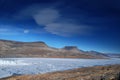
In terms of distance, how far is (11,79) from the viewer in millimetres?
30828

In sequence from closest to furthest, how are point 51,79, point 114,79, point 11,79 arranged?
1. point 114,79
2. point 51,79
3. point 11,79

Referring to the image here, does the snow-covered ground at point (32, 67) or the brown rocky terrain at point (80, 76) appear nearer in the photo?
the brown rocky terrain at point (80, 76)

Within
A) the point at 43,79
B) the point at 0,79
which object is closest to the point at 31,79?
→ the point at 43,79

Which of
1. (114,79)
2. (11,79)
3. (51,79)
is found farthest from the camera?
(11,79)

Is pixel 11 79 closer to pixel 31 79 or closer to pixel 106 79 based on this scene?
pixel 31 79

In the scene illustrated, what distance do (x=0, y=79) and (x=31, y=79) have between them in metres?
5.80

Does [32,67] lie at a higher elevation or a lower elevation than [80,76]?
higher

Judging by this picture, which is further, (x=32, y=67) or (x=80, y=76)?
(x=32, y=67)

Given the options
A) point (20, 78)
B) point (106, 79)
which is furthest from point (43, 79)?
point (106, 79)

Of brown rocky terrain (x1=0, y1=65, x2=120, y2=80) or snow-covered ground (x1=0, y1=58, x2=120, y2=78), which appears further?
snow-covered ground (x1=0, y1=58, x2=120, y2=78)

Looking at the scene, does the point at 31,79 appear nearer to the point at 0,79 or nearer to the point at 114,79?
the point at 0,79

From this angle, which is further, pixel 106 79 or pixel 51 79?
pixel 51 79

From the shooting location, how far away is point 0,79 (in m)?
31.8

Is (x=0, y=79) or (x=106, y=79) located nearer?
(x=106, y=79)
